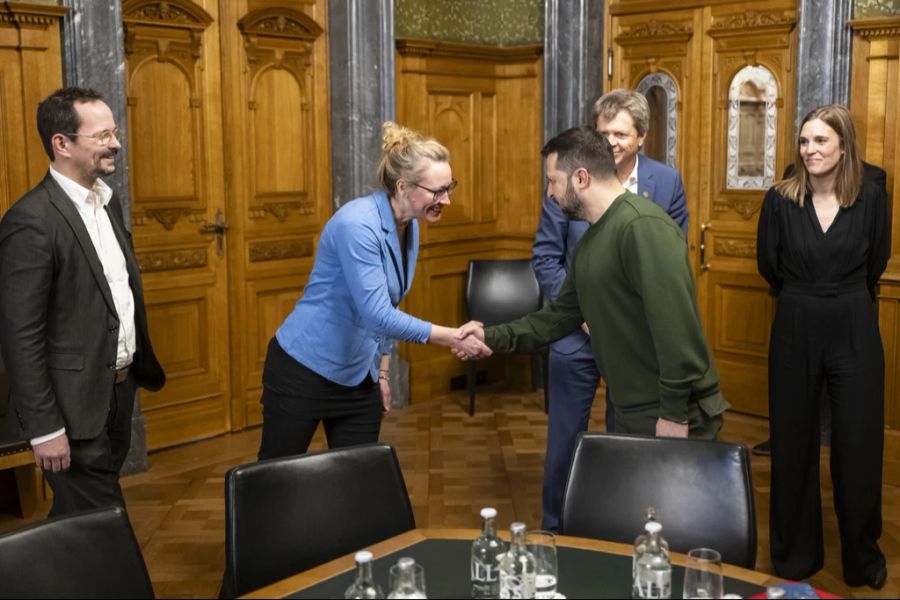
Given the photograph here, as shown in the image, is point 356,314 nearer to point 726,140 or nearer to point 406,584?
point 406,584

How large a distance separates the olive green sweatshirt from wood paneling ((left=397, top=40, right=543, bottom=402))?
3.69 metres

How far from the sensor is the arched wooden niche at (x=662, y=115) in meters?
6.41

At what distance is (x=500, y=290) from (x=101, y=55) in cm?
274

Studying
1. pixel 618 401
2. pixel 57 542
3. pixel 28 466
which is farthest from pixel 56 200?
pixel 28 466

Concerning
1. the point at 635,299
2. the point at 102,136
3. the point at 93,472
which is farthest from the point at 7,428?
the point at 635,299

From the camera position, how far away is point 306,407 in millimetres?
3408

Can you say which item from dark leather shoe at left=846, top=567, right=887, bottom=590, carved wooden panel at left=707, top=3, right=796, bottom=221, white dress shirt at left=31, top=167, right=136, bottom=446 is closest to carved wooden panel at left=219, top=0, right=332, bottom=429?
carved wooden panel at left=707, top=3, right=796, bottom=221

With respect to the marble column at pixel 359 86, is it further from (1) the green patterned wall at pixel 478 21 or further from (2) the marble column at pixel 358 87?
(1) the green patterned wall at pixel 478 21

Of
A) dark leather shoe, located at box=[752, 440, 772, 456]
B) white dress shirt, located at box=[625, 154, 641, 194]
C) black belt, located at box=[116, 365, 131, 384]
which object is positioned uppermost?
white dress shirt, located at box=[625, 154, 641, 194]

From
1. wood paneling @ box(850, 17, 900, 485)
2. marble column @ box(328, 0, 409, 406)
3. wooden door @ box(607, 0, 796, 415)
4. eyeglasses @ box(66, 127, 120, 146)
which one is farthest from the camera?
marble column @ box(328, 0, 409, 406)

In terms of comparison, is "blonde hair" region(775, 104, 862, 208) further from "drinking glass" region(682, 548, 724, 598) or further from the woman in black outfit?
"drinking glass" region(682, 548, 724, 598)

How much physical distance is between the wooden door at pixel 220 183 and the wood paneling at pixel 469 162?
0.70 meters

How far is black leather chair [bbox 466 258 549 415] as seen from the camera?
664 cm

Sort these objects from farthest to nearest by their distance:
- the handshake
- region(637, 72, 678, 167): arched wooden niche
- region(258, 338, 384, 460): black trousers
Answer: region(637, 72, 678, 167): arched wooden niche
the handshake
region(258, 338, 384, 460): black trousers
